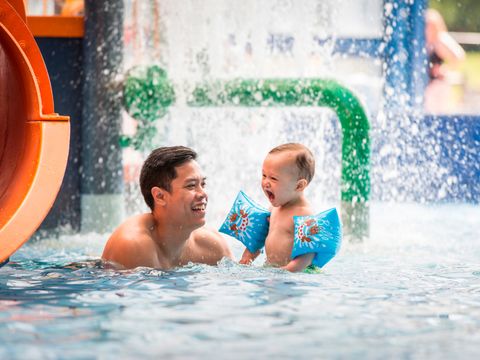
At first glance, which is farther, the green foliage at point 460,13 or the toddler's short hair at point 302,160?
the green foliage at point 460,13

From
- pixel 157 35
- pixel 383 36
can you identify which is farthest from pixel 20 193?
pixel 383 36

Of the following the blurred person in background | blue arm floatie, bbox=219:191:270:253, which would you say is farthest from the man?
the blurred person in background

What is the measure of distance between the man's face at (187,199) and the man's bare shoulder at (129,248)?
0.15 m

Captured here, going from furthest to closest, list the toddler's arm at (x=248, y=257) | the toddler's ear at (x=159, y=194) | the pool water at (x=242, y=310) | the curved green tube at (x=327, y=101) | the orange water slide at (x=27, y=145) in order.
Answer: the curved green tube at (x=327, y=101) < the toddler's arm at (x=248, y=257) < the toddler's ear at (x=159, y=194) < the orange water slide at (x=27, y=145) < the pool water at (x=242, y=310)

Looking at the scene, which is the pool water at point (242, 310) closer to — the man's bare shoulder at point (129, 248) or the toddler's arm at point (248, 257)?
the man's bare shoulder at point (129, 248)

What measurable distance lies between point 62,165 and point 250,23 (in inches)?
138

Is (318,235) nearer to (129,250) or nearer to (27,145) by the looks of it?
(129,250)

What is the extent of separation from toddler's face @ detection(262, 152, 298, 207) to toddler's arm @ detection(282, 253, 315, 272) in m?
0.28

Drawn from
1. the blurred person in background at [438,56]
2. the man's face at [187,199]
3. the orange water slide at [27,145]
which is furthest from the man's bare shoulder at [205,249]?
the blurred person in background at [438,56]

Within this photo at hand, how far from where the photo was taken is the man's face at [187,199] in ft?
12.4

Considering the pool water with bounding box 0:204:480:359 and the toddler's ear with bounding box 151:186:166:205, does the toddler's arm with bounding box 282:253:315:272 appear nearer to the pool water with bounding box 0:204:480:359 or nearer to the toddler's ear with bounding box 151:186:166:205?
the pool water with bounding box 0:204:480:359

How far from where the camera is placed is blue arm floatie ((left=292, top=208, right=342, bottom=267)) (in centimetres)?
377

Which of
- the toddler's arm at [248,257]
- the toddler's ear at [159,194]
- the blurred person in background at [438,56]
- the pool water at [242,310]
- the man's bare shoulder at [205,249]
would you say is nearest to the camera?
the pool water at [242,310]

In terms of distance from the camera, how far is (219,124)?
20.9ft
